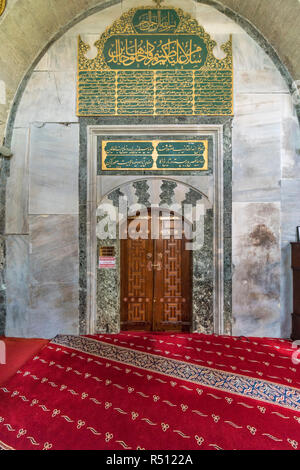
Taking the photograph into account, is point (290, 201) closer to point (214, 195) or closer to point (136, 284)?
point (214, 195)

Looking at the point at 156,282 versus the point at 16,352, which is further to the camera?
the point at 156,282

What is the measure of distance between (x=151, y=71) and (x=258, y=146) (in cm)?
170

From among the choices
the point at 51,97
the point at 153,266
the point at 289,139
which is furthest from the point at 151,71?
the point at 153,266

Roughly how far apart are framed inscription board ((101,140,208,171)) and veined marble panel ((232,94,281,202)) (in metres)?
0.46

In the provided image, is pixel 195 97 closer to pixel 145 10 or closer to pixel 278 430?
pixel 145 10

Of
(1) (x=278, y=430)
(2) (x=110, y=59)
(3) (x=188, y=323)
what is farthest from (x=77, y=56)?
(1) (x=278, y=430)

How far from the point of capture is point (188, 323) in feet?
9.98

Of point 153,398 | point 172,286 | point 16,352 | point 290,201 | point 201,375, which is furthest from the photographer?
point 172,286

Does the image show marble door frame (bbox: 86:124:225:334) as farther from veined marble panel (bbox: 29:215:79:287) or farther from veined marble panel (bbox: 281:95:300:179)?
veined marble panel (bbox: 281:95:300:179)

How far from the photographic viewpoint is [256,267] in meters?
2.93

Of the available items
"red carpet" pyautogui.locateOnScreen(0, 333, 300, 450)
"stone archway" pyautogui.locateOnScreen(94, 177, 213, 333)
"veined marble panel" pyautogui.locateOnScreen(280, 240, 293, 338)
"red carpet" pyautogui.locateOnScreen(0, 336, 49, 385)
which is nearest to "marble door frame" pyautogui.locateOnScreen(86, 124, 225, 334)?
"stone archway" pyautogui.locateOnScreen(94, 177, 213, 333)

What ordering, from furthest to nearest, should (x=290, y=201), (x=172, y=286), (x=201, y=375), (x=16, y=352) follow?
(x=172, y=286)
(x=290, y=201)
(x=16, y=352)
(x=201, y=375)

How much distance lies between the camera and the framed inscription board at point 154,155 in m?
2.98

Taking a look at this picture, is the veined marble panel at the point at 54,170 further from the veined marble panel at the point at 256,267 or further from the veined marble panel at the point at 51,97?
the veined marble panel at the point at 256,267
